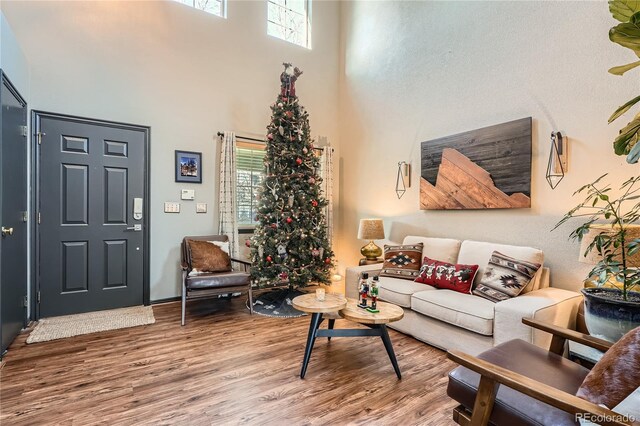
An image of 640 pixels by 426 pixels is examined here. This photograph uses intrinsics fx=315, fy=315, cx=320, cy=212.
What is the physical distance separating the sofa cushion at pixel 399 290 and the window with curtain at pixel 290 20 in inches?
161

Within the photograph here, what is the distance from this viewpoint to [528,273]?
2650 mm

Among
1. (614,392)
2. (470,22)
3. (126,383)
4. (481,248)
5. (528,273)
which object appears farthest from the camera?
(470,22)

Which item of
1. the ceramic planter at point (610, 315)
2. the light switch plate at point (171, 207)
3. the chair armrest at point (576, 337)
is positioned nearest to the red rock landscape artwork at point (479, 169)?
the ceramic planter at point (610, 315)

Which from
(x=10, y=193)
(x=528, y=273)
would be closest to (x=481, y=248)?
(x=528, y=273)

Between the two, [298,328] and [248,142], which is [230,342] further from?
[248,142]

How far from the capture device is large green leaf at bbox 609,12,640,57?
1464mm

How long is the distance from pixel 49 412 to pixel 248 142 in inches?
142

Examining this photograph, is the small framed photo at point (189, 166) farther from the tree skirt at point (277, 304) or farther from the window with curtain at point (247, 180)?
the tree skirt at point (277, 304)

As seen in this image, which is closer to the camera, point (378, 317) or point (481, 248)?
point (378, 317)

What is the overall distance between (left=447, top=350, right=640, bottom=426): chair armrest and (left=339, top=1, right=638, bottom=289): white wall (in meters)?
2.05

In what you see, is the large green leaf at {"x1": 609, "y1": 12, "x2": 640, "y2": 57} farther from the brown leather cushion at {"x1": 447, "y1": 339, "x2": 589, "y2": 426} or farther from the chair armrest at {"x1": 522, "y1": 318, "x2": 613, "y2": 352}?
the brown leather cushion at {"x1": 447, "y1": 339, "x2": 589, "y2": 426}

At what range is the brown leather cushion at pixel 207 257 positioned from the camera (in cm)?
373

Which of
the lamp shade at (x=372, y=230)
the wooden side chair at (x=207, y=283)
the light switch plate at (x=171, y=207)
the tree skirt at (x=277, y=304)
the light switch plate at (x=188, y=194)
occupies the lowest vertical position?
the tree skirt at (x=277, y=304)

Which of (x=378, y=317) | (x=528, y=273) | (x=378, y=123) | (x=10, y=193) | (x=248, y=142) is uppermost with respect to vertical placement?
(x=378, y=123)
